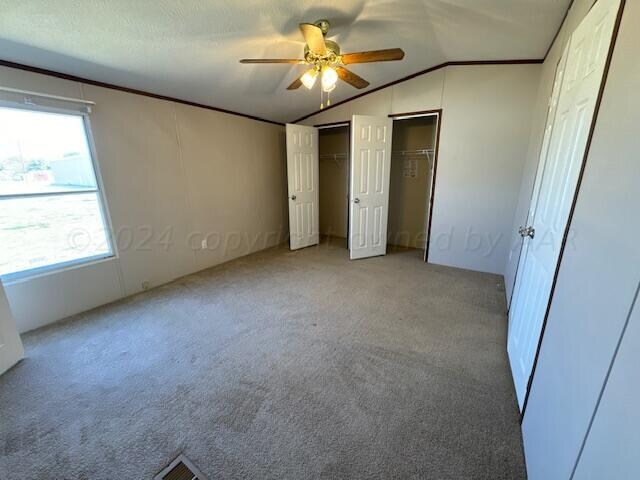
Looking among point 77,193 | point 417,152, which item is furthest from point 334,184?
point 77,193

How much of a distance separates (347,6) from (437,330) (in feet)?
8.99

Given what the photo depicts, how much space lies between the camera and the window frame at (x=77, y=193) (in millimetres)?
2246

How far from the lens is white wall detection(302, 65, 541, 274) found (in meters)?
3.14

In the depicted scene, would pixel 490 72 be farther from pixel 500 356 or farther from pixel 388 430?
pixel 388 430

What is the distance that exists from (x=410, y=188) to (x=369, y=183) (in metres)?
0.99

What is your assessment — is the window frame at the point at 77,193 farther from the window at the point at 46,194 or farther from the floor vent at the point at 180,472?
the floor vent at the point at 180,472

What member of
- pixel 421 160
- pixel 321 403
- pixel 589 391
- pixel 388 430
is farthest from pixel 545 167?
pixel 421 160

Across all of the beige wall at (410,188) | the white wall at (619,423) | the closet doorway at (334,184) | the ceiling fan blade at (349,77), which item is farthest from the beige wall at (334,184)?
the white wall at (619,423)

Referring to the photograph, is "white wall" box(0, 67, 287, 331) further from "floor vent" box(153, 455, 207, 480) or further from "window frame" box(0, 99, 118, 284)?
"floor vent" box(153, 455, 207, 480)

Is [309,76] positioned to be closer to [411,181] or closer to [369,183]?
[369,183]

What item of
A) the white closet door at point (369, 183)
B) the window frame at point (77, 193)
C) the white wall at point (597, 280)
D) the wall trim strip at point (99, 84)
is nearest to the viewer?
the white wall at point (597, 280)

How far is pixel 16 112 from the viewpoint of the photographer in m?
2.21

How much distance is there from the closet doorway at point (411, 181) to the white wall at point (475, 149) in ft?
1.57

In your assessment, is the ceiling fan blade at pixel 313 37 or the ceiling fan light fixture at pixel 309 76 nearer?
the ceiling fan blade at pixel 313 37
